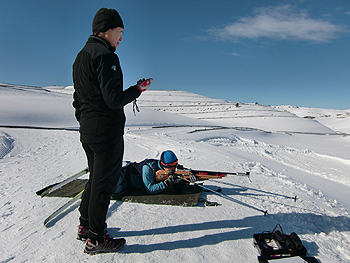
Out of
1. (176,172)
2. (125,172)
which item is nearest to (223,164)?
(176,172)

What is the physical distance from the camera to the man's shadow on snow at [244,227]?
245cm

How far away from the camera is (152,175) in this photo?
3770 mm

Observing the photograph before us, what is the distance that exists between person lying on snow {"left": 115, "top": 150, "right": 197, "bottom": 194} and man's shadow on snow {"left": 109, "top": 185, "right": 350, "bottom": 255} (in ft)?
1.85

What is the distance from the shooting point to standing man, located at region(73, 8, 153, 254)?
1.94m

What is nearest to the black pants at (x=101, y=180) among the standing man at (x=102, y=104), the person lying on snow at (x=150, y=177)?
the standing man at (x=102, y=104)

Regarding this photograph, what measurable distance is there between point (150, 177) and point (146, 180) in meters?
0.09

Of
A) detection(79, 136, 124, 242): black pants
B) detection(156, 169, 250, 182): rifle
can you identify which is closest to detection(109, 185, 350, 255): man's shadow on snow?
detection(79, 136, 124, 242): black pants

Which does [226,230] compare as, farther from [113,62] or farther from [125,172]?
[113,62]

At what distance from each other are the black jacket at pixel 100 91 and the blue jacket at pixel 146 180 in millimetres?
1764

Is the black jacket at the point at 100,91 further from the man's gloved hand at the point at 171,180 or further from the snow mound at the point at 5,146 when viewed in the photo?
the snow mound at the point at 5,146

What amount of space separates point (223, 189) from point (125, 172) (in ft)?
6.63

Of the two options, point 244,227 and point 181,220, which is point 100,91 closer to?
point 181,220

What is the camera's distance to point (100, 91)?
6.63 ft

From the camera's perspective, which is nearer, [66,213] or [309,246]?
[309,246]
